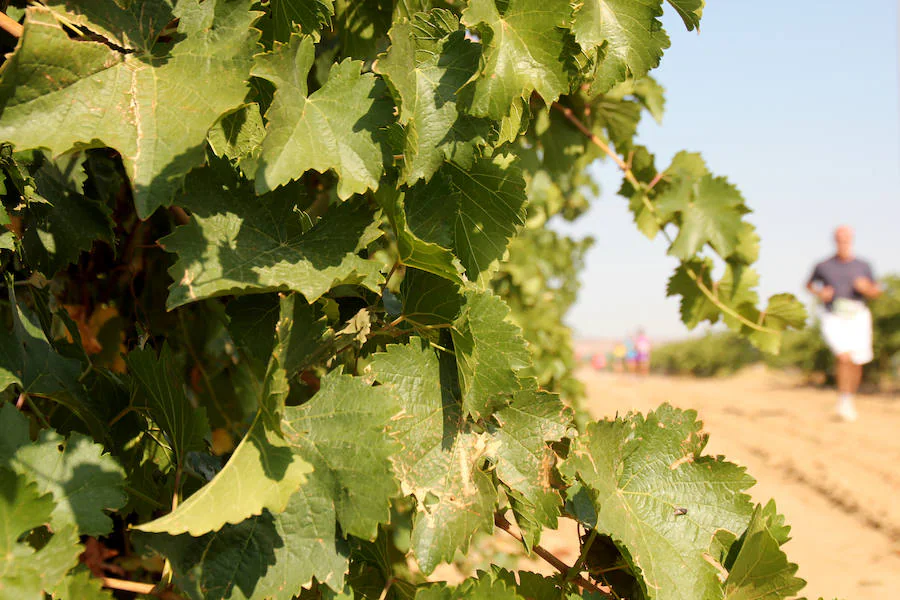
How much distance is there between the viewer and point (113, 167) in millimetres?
1191

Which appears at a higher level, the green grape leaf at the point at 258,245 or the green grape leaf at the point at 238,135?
the green grape leaf at the point at 238,135

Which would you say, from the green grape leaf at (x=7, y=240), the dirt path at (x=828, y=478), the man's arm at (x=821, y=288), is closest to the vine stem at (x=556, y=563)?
the green grape leaf at (x=7, y=240)

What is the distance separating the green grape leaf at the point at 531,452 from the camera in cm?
87

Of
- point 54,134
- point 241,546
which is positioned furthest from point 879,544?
point 54,134

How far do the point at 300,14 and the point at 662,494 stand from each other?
76 cm

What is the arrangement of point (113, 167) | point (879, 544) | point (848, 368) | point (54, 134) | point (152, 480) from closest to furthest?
point (54, 134), point (152, 480), point (113, 167), point (879, 544), point (848, 368)

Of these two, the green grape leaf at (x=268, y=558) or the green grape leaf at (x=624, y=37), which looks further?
the green grape leaf at (x=624, y=37)

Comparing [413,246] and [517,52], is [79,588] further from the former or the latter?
[517,52]

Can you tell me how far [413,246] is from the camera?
2.49 feet

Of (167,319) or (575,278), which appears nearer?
(167,319)

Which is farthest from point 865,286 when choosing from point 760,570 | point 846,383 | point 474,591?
point 474,591

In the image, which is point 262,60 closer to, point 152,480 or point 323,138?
point 323,138

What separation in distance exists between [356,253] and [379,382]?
0.51ft

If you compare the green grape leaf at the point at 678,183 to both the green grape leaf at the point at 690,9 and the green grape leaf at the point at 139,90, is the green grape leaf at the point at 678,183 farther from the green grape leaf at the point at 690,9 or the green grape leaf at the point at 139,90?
the green grape leaf at the point at 139,90
